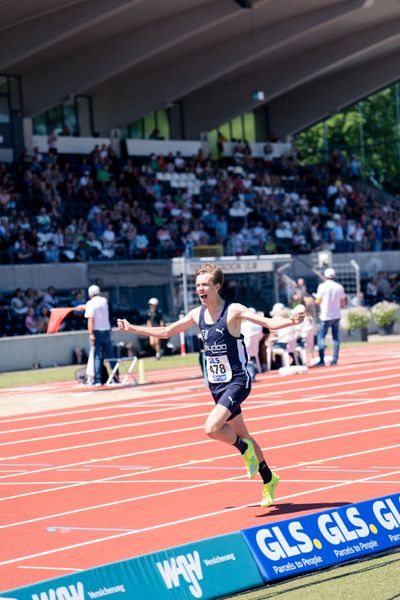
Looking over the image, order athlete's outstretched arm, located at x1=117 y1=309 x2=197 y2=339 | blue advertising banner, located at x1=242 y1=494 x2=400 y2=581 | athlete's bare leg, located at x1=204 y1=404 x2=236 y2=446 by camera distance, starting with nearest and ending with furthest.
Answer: blue advertising banner, located at x1=242 y1=494 x2=400 y2=581 → athlete's bare leg, located at x1=204 y1=404 x2=236 y2=446 → athlete's outstretched arm, located at x1=117 y1=309 x2=197 y2=339

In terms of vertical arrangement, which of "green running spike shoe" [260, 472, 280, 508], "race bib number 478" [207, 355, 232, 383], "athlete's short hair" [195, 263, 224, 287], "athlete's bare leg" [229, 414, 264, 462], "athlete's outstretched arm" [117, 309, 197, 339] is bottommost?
"green running spike shoe" [260, 472, 280, 508]

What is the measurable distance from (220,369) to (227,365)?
0.22 ft

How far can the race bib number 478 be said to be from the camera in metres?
10.2

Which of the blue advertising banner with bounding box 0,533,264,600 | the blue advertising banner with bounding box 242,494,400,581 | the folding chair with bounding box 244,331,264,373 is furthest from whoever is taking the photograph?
the folding chair with bounding box 244,331,264,373

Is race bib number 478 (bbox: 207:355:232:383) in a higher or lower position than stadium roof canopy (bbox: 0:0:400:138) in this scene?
lower

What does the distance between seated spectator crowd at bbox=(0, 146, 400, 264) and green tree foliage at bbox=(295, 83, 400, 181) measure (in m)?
14.9

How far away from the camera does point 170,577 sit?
681 cm

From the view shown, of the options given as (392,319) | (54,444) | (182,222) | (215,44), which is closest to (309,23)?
(215,44)

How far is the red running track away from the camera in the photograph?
929 cm

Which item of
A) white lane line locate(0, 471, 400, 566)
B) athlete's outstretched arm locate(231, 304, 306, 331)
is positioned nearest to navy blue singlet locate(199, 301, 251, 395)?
athlete's outstretched arm locate(231, 304, 306, 331)

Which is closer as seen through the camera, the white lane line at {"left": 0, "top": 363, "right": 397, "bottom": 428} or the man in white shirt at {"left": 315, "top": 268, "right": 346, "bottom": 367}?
the white lane line at {"left": 0, "top": 363, "right": 397, "bottom": 428}

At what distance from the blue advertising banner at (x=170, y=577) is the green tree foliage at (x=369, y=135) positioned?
203 feet

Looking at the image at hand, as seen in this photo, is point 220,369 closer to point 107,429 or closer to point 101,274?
point 107,429

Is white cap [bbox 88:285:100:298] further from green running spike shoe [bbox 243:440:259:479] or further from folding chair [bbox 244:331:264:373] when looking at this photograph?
green running spike shoe [bbox 243:440:259:479]
